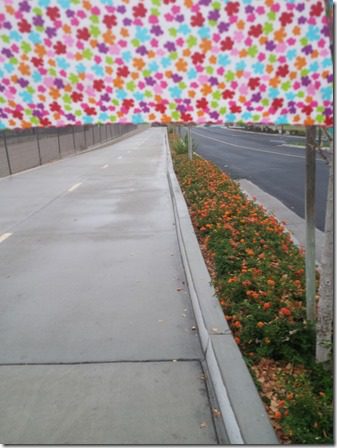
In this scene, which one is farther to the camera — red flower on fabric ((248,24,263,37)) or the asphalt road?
the asphalt road

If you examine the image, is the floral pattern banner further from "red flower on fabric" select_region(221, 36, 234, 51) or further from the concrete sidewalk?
the concrete sidewalk

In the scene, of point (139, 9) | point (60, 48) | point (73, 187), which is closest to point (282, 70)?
point (139, 9)

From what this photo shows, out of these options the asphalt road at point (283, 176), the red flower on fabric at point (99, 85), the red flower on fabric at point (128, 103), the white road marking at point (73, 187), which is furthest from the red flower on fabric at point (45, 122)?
the white road marking at point (73, 187)

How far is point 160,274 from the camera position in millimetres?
5609

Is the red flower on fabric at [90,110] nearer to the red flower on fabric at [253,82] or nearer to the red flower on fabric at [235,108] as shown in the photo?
the red flower on fabric at [235,108]

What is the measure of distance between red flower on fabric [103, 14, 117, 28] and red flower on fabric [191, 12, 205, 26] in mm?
397

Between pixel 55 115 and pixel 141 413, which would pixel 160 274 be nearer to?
pixel 141 413

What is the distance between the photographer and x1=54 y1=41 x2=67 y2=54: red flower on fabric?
7.07 ft

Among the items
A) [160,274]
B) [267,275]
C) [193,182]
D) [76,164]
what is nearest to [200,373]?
[267,275]

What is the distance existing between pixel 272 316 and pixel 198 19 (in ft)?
7.94

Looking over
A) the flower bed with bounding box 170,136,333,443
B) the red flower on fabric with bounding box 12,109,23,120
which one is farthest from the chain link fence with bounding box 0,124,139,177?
the red flower on fabric with bounding box 12,109,23,120

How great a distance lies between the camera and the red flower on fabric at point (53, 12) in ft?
6.85

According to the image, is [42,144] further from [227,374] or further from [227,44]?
[227,44]

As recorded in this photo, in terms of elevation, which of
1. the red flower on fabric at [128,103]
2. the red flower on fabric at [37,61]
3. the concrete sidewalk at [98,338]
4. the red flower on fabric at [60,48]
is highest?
the red flower on fabric at [60,48]
